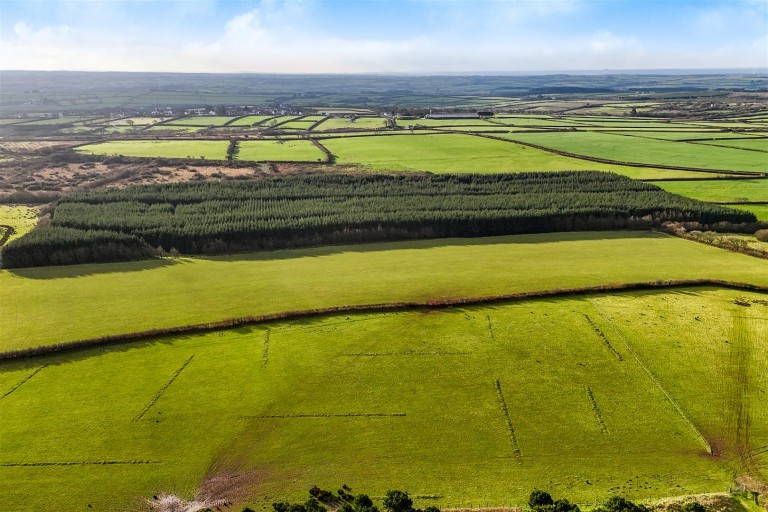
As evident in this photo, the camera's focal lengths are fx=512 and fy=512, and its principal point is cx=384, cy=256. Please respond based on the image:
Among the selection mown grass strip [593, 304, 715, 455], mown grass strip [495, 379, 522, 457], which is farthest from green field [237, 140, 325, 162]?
mown grass strip [495, 379, 522, 457]

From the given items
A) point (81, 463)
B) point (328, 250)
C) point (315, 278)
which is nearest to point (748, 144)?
point (328, 250)

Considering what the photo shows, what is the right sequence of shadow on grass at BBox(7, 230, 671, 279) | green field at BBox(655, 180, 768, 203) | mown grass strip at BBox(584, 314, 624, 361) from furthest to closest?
green field at BBox(655, 180, 768, 203), shadow on grass at BBox(7, 230, 671, 279), mown grass strip at BBox(584, 314, 624, 361)

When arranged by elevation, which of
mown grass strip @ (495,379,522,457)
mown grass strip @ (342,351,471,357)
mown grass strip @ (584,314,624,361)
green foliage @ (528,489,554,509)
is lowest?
mown grass strip @ (495,379,522,457)

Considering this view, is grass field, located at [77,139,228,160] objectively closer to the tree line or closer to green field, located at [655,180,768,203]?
the tree line

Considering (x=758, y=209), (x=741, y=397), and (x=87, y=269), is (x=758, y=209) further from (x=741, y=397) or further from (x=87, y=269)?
(x=87, y=269)

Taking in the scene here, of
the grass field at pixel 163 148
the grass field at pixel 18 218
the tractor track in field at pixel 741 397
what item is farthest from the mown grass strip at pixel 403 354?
the grass field at pixel 163 148

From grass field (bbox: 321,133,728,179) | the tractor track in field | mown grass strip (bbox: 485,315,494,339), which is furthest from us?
grass field (bbox: 321,133,728,179)

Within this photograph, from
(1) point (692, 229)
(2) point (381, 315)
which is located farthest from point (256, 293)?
(1) point (692, 229)

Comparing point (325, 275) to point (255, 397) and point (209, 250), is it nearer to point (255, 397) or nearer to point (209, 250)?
point (209, 250)
